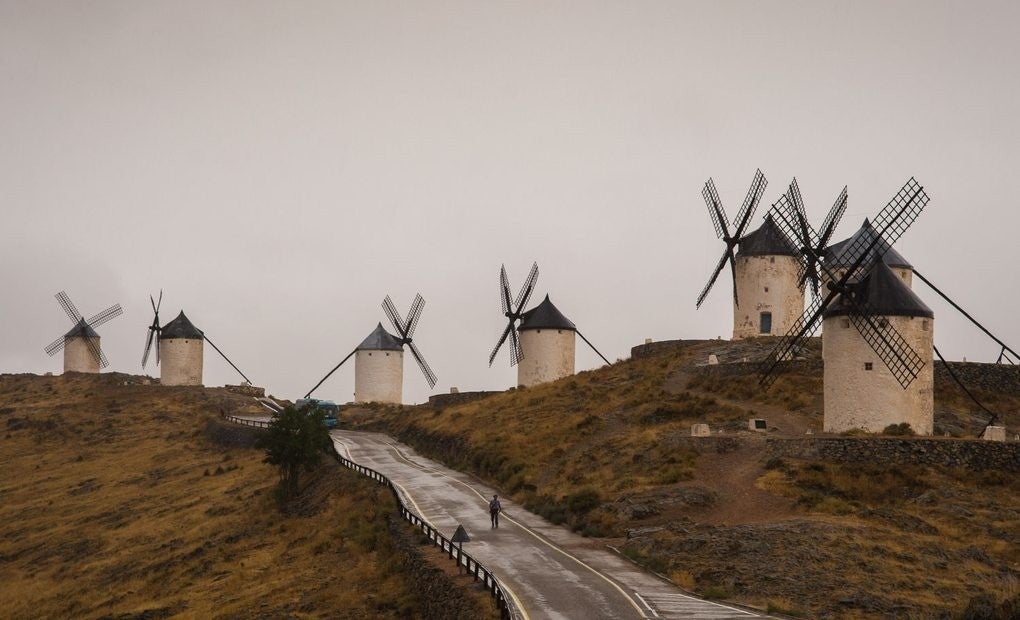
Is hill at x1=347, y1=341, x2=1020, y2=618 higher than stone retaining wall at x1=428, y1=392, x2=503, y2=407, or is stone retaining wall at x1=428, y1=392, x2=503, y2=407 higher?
stone retaining wall at x1=428, y1=392, x2=503, y2=407

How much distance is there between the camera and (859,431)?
47750mm

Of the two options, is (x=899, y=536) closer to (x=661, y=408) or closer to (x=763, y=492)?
(x=763, y=492)

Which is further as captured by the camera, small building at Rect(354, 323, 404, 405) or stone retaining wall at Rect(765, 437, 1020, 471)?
small building at Rect(354, 323, 404, 405)

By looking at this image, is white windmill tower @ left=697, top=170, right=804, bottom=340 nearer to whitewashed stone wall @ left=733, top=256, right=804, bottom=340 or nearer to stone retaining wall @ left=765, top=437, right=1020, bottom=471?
whitewashed stone wall @ left=733, top=256, right=804, bottom=340

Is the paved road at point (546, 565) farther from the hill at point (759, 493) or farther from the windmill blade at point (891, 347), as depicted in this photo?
the windmill blade at point (891, 347)

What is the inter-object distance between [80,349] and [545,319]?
56.4m

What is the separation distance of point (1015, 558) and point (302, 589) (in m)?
24.6

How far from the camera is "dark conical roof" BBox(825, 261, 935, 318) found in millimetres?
47844

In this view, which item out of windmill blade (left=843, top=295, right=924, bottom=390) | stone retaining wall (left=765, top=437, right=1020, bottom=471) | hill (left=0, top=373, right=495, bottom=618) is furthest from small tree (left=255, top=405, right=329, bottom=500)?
windmill blade (left=843, top=295, right=924, bottom=390)

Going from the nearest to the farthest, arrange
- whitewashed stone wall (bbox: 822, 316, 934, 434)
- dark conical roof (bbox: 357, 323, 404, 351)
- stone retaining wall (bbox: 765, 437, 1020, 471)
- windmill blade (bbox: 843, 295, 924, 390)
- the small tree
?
stone retaining wall (bbox: 765, 437, 1020, 471) → windmill blade (bbox: 843, 295, 924, 390) → whitewashed stone wall (bbox: 822, 316, 934, 434) → the small tree → dark conical roof (bbox: 357, 323, 404, 351)

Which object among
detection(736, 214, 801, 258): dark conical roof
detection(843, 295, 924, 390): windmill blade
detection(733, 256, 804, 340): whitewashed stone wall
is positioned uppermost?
detection(736, 214, 801, 258): dark conical roof

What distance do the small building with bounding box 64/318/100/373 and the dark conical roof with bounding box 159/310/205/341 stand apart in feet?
43.3

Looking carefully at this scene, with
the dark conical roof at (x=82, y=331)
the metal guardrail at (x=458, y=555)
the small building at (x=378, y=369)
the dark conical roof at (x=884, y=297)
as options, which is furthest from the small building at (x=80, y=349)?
the dark conical roof at (x=884, y=297)

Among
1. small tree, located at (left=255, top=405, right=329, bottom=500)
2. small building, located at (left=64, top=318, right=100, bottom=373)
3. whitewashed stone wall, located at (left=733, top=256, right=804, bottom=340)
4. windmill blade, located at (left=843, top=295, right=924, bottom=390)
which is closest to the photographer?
windmill blade, located at (left=843, top=295, right=924, bottom=390)
